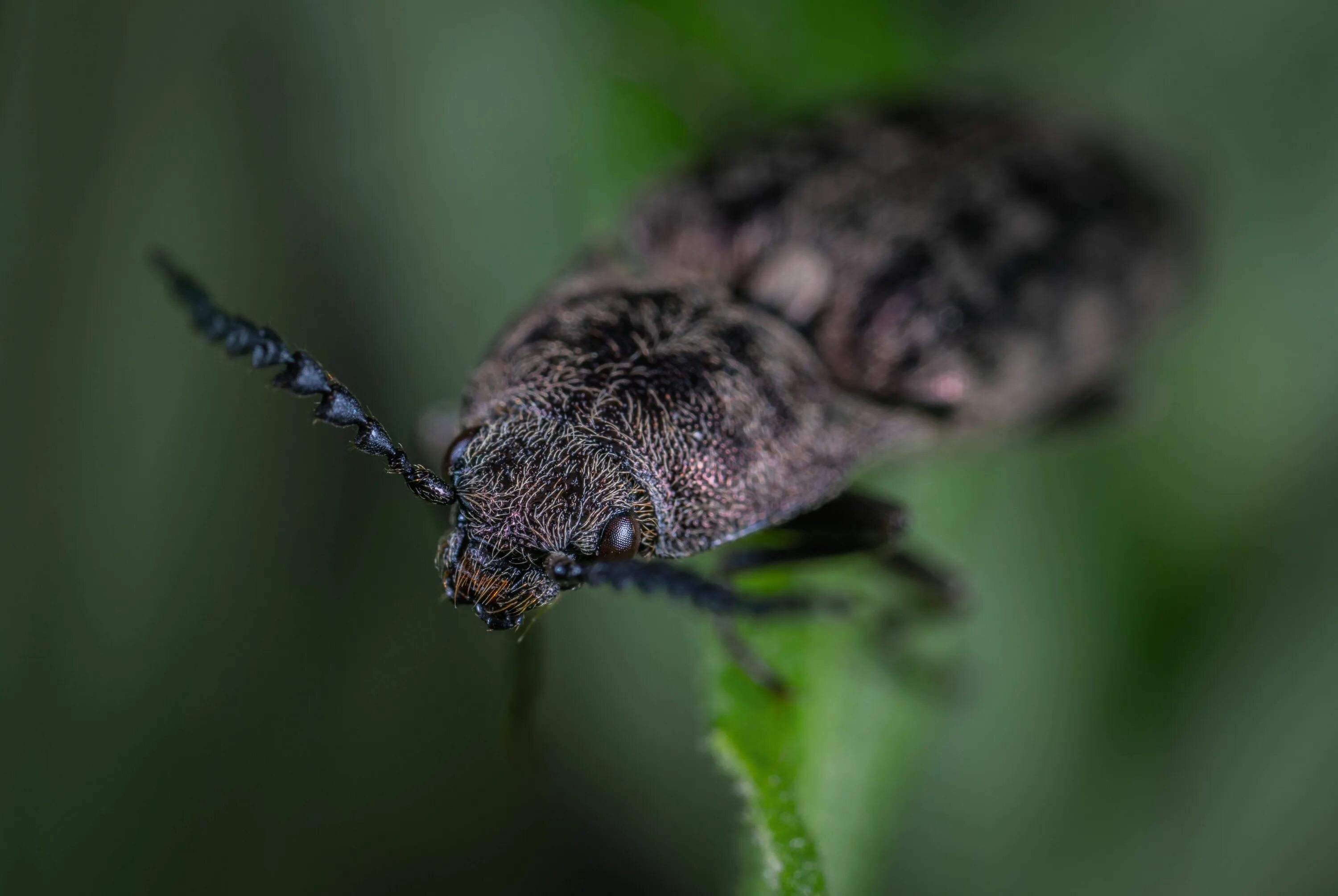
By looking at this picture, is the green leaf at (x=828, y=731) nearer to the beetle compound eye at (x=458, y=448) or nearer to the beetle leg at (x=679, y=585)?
the beetle leg at (x=679, y=585)

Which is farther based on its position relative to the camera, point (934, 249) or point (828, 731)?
point (934, 249)

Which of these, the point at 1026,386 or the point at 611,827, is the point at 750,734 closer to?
the point at 611,827

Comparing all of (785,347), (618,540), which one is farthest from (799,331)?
(618,540)

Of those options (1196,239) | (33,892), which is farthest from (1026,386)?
(33,892)

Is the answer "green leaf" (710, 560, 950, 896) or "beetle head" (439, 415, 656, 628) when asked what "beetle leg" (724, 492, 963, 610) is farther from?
"beetle head" (439, 415, 656, 628)

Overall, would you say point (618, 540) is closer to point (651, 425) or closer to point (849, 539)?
point (651, 425)

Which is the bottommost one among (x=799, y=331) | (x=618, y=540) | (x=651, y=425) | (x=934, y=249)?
(x=618, y=540)

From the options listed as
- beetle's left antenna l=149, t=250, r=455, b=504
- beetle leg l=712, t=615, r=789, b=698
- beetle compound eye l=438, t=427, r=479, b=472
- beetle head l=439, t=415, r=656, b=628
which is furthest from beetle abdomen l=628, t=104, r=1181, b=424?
beetle's left antenna l=149, t=250, r=455, b=504

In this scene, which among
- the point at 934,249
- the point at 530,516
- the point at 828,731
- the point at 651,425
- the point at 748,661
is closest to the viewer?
the point at 530,516
